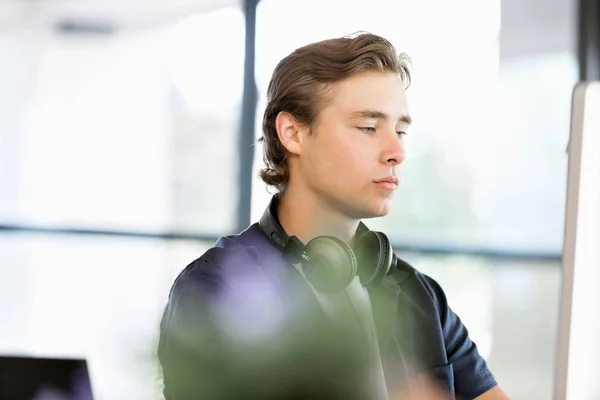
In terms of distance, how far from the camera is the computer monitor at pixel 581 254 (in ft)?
3.09

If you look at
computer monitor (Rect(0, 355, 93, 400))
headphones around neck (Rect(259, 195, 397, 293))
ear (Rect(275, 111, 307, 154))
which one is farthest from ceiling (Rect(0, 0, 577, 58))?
computer monitor (Rect(0, 355, 93, 400))

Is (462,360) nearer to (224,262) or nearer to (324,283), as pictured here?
(324,283)

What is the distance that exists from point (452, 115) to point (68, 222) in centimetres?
185

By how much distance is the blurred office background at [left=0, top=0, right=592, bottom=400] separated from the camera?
12.7ft

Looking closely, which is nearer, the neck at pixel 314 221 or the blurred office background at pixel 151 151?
the neck at pixel 314 221

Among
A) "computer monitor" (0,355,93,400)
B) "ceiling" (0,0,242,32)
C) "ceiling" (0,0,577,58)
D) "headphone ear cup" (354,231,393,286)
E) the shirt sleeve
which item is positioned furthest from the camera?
"ceiling" (0,0,242,32)

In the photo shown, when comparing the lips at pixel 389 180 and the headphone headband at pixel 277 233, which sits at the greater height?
the lips at pixel 389 180

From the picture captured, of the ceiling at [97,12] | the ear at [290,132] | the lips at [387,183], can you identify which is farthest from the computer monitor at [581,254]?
the ceiling at [97,12]

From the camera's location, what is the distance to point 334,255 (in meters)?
1.57

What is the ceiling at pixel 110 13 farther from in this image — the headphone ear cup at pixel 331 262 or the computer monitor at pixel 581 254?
the computer monitor at pixel 581 254

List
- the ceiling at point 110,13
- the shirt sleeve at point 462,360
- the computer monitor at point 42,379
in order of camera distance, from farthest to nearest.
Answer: the ceiling at point 110,13
the shirt sleeve at point 462,360
the computer monitor at point 42,379

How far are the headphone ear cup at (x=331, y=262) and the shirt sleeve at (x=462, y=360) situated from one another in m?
0.31

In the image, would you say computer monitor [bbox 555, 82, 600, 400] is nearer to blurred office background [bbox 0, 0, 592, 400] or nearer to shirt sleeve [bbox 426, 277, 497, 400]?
shirt sleeve [bbox 426, 277, 497, 400]

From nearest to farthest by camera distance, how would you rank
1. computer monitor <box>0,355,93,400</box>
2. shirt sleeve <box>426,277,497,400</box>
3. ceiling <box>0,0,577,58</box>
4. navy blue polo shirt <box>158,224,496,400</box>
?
computer monitor <box>0,355,93,400</box>, navy blue polo shirt <box>158,224,496,400</box>, shirt sleeve <box>426,277,497,400</box>, ceiling <box>0,0,577,58</box>
